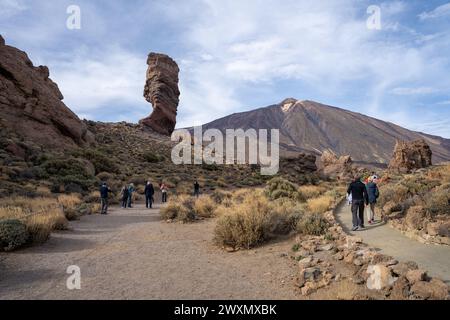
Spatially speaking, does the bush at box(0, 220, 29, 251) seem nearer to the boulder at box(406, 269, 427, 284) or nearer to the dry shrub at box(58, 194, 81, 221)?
the dry shrub at box(58, 194, 81, 221)

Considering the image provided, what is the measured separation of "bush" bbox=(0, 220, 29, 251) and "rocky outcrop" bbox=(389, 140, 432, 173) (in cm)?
3911

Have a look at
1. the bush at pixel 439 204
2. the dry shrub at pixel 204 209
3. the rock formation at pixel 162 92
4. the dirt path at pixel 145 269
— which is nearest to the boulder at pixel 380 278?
the dirt path at pixel 145 269

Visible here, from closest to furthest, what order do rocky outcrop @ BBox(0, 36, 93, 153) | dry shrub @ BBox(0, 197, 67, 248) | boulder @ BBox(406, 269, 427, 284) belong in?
boulder @ BBox(406, 269, 427, 284) → dry shrub @ BBox(0, 197, 67, 248) → rocky outcrop @ BBox(0, 36, 93, 153)

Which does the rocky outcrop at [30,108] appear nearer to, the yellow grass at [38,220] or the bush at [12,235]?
the yellow grass at [38,220]

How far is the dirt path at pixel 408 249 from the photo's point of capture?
259 inches

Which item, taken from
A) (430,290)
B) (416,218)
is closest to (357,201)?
(416,218)

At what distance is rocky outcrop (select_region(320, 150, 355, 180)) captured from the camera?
51.7 m

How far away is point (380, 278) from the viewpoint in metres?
5.84

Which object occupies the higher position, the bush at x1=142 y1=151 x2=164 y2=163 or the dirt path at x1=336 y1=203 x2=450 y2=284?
the bush at x1=142 y1=151 x2=164 y2=163

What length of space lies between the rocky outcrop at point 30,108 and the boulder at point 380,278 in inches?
1375

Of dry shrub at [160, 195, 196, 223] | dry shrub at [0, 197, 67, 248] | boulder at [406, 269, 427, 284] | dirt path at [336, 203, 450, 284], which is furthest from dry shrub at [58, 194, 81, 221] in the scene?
boulder at [406, 269, 427, 284]
